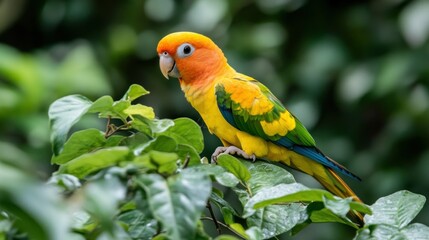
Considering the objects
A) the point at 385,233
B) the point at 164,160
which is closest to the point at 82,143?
the point at 164,160

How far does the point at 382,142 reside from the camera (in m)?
2.39

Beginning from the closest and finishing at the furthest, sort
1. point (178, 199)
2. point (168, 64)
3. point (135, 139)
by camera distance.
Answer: point (178, 199) → point (135, 139) → point (168, 64)

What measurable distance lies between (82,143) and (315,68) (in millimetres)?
1727

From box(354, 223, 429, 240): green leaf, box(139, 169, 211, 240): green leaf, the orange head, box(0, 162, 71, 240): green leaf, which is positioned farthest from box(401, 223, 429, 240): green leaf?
the orange head

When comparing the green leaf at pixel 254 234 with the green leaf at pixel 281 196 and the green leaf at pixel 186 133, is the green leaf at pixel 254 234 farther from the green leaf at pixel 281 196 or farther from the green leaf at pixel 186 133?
the green leaf at pixel 186 133

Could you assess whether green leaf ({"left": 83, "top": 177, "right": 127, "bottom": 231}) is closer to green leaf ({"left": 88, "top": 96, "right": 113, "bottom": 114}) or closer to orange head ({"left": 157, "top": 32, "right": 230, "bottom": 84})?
green leaf ({"left": 88, "top": 96, "right": 113, "bottom": 114})

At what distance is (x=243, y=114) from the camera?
140cm

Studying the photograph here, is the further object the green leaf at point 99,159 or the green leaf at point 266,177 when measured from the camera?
the green leaf at point 266,177

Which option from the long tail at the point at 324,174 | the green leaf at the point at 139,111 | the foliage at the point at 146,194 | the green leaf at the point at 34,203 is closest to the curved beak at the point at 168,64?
the long tail at the point at 324,174

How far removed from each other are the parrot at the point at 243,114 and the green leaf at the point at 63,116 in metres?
0.63

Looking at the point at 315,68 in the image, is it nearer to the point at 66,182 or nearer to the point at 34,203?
the point at 66,182

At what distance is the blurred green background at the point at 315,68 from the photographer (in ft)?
7.54

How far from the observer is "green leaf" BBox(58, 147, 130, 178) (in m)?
0.63

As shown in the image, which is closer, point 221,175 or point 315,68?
point 221,175
